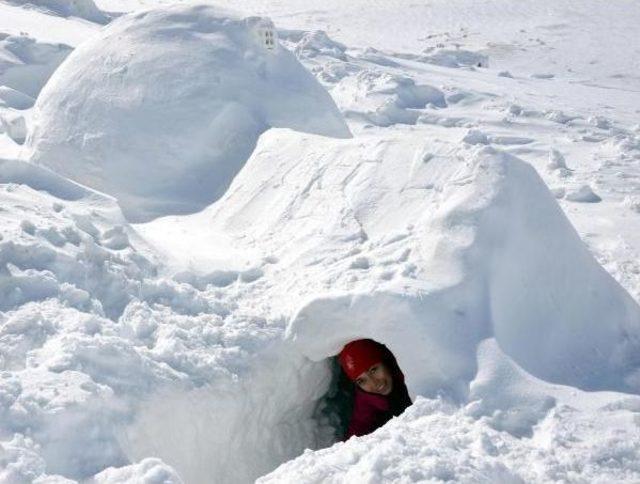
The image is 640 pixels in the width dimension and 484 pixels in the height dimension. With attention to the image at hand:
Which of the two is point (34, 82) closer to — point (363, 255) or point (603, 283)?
point (363, 255)

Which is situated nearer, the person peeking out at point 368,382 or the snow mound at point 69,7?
the person peeking out at point 368,382

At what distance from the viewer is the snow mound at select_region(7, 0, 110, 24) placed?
12.6 meters

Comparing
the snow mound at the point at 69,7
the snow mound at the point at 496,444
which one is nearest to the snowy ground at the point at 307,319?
the snow mound at the point at 496,444

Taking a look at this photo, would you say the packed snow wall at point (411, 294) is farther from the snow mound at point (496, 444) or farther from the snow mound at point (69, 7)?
the snow mound at point (69, 7)

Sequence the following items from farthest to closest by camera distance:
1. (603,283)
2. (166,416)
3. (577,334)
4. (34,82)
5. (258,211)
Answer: (34,82) → (258,211) → (603,283) → (577,334) → (166,416)

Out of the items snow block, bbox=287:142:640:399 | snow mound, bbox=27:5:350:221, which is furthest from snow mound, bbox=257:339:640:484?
snow mound, bbox=27:5:350:221

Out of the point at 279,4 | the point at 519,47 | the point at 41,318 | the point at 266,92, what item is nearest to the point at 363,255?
the point at 41,318

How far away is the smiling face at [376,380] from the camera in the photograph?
3.53m

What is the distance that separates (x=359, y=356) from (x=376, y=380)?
17cm

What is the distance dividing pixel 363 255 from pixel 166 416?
3.63 feet

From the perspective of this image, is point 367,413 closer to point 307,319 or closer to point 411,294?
point 307,319

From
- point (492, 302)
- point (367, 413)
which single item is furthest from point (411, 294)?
point (367, 413)

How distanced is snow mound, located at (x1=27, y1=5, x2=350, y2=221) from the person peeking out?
4.92ft

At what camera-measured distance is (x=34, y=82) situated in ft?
25.8
